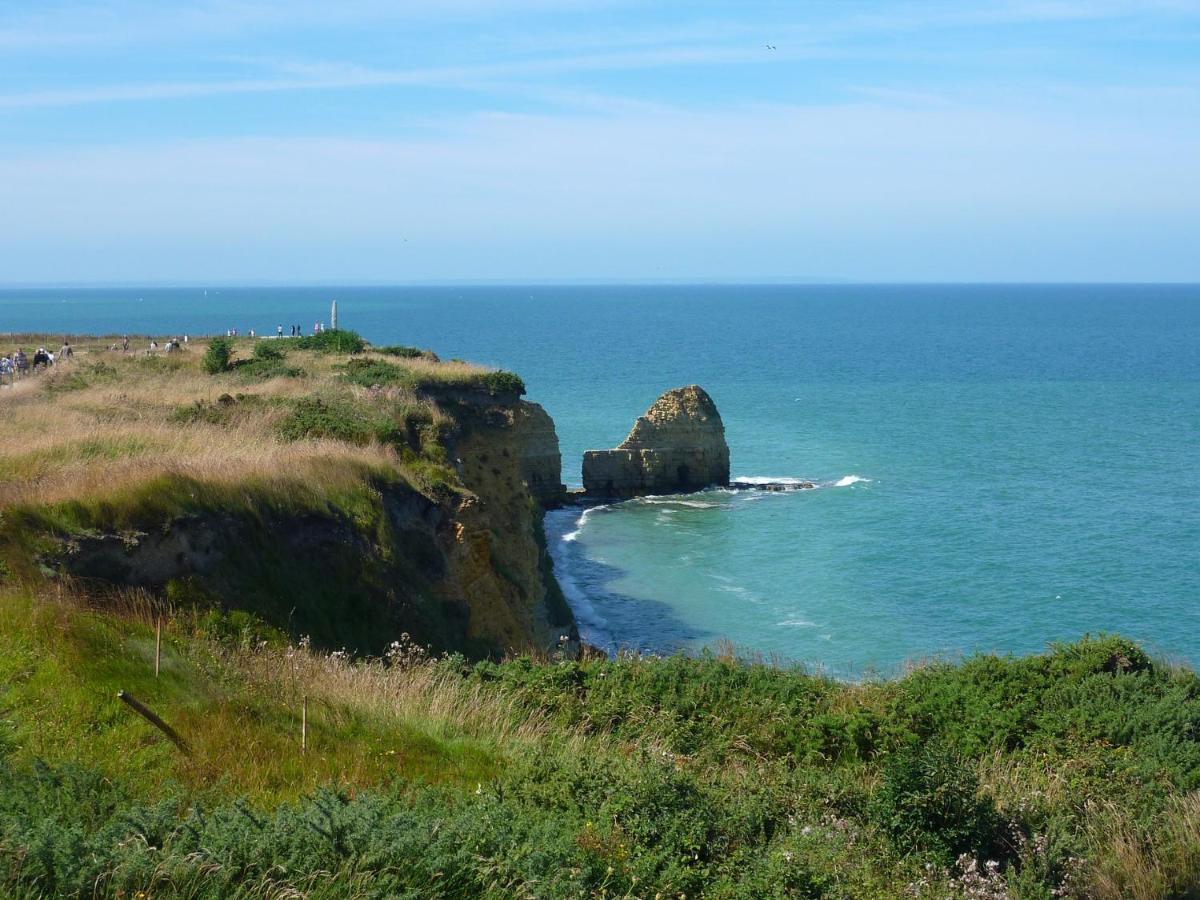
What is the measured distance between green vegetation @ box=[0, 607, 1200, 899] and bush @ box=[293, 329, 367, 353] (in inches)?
1118

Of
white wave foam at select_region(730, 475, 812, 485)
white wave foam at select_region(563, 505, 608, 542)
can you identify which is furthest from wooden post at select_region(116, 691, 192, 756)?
white wave foam at select_region(730, 475, 812, 485)

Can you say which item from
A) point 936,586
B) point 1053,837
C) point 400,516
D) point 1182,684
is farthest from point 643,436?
point 1053,837

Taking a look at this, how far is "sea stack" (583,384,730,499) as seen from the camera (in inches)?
2547

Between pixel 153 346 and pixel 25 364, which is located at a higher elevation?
pixel 153 346

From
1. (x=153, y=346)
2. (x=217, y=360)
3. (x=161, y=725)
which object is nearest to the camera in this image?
(x=161, y=725)

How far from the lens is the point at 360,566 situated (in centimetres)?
2056

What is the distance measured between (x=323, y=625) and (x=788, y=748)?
8599mm

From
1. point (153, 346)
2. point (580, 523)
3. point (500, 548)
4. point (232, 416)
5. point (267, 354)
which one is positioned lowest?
point (580, 523)

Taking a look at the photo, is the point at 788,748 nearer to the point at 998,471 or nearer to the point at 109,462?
the point at 109,462

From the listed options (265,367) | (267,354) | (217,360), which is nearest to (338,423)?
(265,367)

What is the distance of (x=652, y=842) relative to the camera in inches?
352

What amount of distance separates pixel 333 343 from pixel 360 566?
2368cm

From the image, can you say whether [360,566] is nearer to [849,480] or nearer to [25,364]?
[25,364]

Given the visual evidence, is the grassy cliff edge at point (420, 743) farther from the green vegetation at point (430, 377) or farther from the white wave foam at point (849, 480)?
the white wave foam at point (849, 480)
